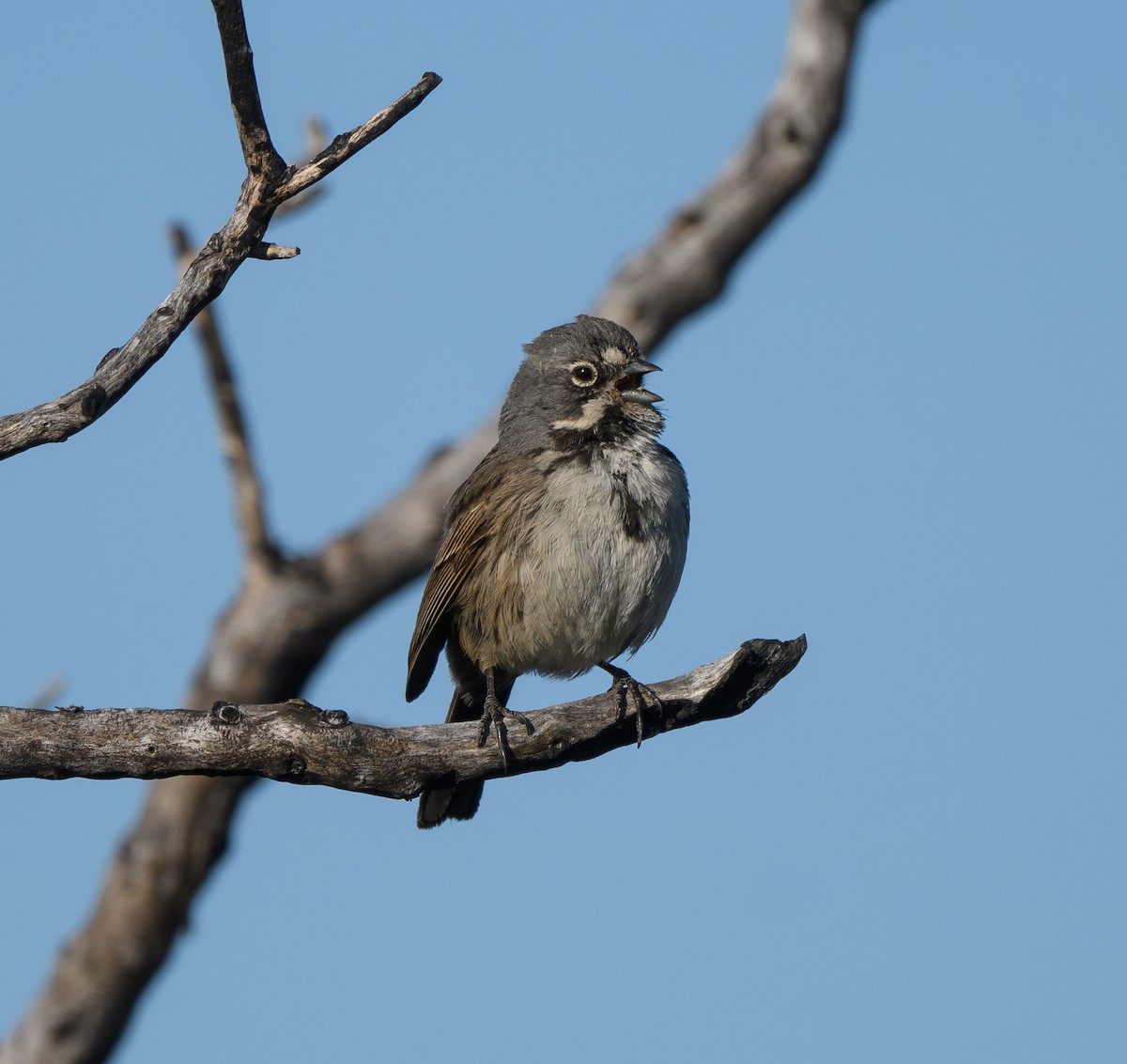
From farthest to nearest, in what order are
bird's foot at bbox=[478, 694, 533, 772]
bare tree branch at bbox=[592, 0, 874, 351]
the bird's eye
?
bare tree branch at bbox=[592, 0, 874, 351]
the bird's eye
bird's foot at bbox=[478, 694, 533, 772]

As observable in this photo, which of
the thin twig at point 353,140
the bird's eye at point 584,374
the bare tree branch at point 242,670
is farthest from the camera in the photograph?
the bare tree branch at point 242,670

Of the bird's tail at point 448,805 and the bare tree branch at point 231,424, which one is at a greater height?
the bare tree branch at point 231,424

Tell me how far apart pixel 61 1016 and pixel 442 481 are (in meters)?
4.69

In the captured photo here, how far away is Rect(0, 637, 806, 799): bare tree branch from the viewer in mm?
5223

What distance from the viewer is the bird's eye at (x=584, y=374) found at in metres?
7.26

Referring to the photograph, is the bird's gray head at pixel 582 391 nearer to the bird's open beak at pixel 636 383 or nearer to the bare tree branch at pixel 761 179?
the bird's open beak at pixel 636 383

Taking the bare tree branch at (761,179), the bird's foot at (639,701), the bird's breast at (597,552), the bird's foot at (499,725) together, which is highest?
the bare tree branch at (761,179)

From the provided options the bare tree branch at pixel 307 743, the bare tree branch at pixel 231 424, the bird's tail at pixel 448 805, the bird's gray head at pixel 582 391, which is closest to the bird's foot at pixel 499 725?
the bare tree branch at pixel 307 743

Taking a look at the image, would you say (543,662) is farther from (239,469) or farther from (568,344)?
(239,469)

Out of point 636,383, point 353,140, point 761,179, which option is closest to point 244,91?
point 353,140

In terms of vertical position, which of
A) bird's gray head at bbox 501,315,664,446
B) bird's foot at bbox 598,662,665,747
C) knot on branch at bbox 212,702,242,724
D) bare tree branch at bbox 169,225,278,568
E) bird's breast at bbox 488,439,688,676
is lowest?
knot on branch at bbox 212,702,242,724

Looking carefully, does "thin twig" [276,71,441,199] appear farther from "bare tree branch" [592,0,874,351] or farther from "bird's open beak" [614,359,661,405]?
"bare tree branch" [592,0,874,351]

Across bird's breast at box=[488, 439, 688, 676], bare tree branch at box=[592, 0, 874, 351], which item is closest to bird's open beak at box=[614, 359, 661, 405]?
bird's breast at box=[488, 439, 688, 676]

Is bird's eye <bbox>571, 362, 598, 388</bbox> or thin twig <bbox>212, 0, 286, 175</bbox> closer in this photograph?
thin twig <bbox>212, 0, 286, 175</bbox>
